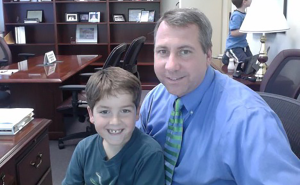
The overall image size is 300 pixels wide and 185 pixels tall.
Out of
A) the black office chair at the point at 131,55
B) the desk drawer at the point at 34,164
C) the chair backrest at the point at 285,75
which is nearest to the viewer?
the desk drawer at the point at 34,164

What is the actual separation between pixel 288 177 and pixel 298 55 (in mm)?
1208

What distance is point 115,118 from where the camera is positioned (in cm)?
110

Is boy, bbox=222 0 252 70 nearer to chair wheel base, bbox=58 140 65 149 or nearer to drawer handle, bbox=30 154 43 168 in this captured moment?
chair wheel base, bbox=58 140 65 149

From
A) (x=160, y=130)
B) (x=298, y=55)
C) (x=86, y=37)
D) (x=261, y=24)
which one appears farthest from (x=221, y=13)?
(x=160, y=130)

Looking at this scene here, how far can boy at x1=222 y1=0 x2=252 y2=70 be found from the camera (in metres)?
3.18

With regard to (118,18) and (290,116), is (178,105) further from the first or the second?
(118,18)

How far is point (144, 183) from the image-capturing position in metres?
1.06

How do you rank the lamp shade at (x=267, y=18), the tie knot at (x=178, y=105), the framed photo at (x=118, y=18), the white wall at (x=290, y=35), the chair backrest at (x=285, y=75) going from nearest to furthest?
the tie knot at (x=178, y=105)
the chair backrest at (x=285, y=75)
the lamp shade at (x=267, y=18)
the white wall at (x=290, y=35)
the framed photo at (x=118, y=18)

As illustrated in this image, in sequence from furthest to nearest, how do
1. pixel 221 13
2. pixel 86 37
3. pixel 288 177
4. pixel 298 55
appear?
pixel 86 37 → pixel 221 13 → pixel 298 55 → pixel 288 177

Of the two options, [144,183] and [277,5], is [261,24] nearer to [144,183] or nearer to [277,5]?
[277,5]

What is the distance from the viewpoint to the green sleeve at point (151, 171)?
105 cm

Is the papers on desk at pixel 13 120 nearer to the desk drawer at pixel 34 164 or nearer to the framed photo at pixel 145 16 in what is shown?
the desk drawer at pixel 34 164

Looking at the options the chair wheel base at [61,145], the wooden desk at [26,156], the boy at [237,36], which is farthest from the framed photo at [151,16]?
the wooden desk at [26,156]

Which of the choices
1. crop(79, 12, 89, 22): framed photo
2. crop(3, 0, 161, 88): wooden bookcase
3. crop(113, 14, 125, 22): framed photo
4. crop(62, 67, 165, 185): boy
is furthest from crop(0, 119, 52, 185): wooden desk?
crop(79, 12, 89, 22): framed photo
